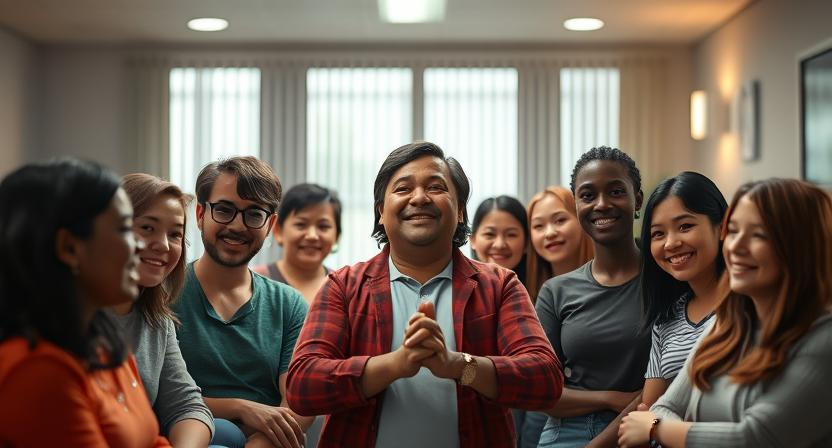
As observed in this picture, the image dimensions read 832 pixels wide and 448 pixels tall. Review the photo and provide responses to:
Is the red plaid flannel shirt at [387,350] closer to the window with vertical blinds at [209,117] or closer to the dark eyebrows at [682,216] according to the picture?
the dark eyebrows at [682,216]

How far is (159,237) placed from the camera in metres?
2.31

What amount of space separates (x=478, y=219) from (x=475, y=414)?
1753mm

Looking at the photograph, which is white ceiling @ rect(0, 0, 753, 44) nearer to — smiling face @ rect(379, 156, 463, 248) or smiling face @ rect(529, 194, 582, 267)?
smiling face @ rect(529, 194, 582, 267)

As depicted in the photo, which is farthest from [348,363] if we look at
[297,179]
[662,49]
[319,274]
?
[662,49]

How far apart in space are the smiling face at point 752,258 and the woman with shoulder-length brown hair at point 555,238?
147cm

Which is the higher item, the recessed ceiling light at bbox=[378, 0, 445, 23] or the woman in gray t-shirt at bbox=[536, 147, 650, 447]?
the recessed ceiling light at bbox=[378, 0, 445, 23]

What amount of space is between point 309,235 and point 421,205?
1902 millimetres

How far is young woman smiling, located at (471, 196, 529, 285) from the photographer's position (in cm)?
360

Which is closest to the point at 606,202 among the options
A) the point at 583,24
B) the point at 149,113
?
the point at 583,24

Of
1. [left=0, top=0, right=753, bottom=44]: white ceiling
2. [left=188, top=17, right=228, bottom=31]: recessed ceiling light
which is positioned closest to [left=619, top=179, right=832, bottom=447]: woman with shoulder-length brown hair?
[left=0, top=0, right=753, bottom=44]: white ceiling

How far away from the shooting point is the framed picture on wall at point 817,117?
4715 millimetres

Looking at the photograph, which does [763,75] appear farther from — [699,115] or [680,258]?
[680,258]

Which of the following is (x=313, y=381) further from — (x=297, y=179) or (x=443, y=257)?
(x=297, y=179)

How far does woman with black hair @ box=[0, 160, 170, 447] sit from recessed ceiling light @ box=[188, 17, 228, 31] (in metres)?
5.12
